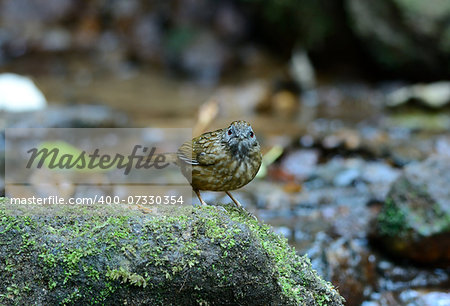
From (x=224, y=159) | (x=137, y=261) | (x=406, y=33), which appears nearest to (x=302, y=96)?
(x=406, y=33)

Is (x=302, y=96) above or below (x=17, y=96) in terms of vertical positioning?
below

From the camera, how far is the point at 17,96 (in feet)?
31.6

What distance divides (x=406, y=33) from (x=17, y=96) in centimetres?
834

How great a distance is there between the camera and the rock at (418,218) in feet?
17.2

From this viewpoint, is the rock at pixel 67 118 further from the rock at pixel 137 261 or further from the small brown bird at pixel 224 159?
the rock at pixel 137 261

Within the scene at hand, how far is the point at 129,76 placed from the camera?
13.7m

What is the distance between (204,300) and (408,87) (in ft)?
32.2

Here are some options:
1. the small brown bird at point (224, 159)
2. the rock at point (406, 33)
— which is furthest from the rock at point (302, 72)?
the small brown bird at point (224, 159)

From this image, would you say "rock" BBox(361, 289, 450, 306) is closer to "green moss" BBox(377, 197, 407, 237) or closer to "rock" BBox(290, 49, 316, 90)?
"green moss" BBox(377, 197, 407, 237)

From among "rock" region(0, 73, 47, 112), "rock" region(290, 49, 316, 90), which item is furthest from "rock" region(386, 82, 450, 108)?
"rock" region(0, 73, 47, 112)

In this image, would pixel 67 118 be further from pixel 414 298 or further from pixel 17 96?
pixel 414 298

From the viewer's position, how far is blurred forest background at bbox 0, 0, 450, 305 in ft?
17.6

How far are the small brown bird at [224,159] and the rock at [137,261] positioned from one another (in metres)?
0.32

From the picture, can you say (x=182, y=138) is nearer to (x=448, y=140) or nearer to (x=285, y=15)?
(x=448, y=140)
